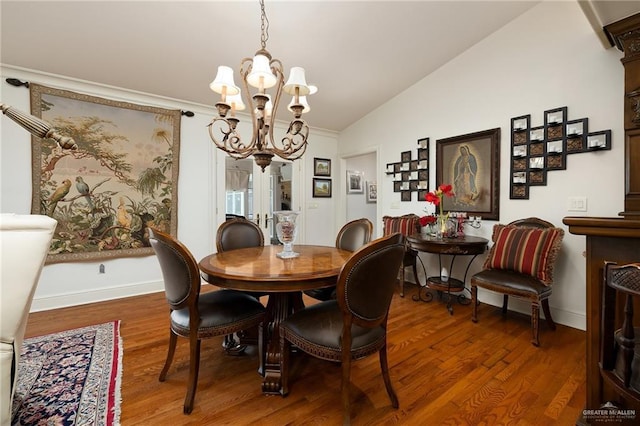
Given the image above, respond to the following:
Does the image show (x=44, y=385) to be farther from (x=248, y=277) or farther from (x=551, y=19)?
(x=551, y=19)

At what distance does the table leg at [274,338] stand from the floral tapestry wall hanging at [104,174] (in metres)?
2.43

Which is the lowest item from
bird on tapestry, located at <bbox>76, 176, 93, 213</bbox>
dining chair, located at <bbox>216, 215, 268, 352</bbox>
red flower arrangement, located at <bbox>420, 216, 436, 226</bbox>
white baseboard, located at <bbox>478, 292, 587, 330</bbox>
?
white baseboard, located at <bbox>478, 292, 587, 330</bbox>

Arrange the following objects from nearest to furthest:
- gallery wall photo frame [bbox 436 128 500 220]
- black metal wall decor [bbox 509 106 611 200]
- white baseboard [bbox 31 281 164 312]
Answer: black metal wall decor [bbox 509 106 611 200], white baseboard [bbox 31 281 164 312], gallery wall photo frame [bbox 436 128 500 220]

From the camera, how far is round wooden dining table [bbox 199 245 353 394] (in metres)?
1.44

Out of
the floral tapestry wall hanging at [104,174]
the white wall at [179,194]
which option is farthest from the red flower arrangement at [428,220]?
the floral tapestry wall hanging at [104,174]

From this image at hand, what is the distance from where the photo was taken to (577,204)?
97.3 inches

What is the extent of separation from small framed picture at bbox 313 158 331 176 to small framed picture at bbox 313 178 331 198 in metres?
0.12

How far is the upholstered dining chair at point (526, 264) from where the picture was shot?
2.23 metres

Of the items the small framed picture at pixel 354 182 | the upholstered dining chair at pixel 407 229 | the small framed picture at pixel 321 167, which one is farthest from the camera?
the small framed picture at pixel 354 182

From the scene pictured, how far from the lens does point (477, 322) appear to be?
261cm

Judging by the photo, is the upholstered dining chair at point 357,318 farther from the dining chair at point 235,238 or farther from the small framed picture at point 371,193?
the small framed picture at point 371,193

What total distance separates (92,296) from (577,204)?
503 cm

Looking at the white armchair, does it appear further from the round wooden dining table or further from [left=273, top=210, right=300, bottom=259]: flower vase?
[left=273, top=210, right=300, bottom=259]: flower vase

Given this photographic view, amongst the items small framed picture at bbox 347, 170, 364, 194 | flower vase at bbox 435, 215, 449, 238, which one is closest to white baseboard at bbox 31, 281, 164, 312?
flower vase at bbox 435, 215, 449, 238
